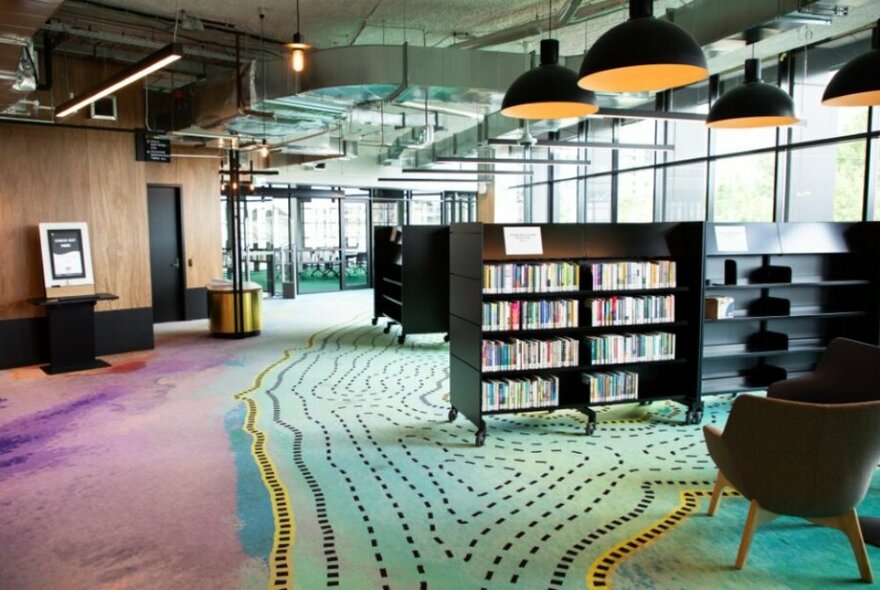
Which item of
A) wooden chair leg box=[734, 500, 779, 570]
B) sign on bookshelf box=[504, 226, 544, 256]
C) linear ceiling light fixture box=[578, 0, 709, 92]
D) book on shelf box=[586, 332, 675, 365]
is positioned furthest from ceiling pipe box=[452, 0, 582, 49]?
wooden chair leg box=[734, 500, 779, 570]

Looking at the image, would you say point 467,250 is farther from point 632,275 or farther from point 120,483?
point 120,483

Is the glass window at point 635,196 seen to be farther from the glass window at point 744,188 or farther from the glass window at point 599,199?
the glass window at point 744,188

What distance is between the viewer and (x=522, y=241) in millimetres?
5555

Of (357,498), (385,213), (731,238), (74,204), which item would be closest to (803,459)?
(357,498)

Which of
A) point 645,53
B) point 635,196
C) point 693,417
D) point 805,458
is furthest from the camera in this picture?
point 635,196

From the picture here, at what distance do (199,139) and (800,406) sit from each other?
391 inches

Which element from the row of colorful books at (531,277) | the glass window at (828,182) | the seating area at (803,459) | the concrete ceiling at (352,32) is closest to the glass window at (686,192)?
the glass window at (828,182)

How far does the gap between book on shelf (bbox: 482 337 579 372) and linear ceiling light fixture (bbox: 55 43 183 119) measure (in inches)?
144

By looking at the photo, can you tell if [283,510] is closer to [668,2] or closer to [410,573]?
[410,573]

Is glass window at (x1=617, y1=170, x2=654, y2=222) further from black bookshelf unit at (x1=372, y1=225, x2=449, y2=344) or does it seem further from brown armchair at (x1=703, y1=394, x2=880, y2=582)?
Result: brown armchair at (x1=703, y1=394, x2=880, y2=582)

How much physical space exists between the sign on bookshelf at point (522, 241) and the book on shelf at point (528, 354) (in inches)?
31.9

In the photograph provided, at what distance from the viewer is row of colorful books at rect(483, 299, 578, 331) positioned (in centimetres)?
544

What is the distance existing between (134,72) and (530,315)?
440 centimetres

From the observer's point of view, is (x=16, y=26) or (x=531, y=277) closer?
(x=16, y=26)
